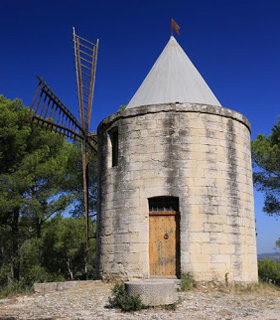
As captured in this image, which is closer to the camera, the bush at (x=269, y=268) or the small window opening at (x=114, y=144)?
the small window opening at (x=114, y=144)

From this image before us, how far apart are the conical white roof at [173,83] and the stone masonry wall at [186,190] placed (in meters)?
1.19

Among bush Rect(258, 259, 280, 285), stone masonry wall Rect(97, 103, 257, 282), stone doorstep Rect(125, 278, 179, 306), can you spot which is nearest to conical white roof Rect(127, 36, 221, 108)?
stone masonry wall Rect(97, 103, 257, 282)

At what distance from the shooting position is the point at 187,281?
8375 mm

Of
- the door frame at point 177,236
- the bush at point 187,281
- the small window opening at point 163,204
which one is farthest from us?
the small window opening at point 163,204

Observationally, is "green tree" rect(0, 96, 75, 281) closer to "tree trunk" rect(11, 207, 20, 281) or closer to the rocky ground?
"tree trunk" rect(11, 207, 20, 281)

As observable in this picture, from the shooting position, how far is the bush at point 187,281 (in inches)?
323

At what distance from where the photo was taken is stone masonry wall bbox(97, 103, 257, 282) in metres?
8.88

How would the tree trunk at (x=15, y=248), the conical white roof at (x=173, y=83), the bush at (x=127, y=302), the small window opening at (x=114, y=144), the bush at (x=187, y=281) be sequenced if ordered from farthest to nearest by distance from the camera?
the tree trunk at (x=15, y=248) → the conical white roof at (x=173, y=83) → the small window opening at (x=114, y=144) → the bush at (x=187, y=281) → the bush at (x=127, y=302)

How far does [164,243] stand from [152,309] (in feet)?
9.11

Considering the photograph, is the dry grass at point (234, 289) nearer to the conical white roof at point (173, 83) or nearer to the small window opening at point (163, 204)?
the small window opening at point (163, 204)

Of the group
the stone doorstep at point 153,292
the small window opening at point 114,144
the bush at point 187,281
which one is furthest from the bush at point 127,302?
the small window opening at point 114,144

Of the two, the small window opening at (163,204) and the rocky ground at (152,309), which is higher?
the small window opening at (163,204)

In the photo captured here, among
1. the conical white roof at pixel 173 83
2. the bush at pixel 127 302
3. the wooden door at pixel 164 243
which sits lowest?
the bush at pixel 127 302

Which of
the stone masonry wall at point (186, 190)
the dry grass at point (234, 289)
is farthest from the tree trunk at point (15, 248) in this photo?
the dry grass at point (234, 289)
